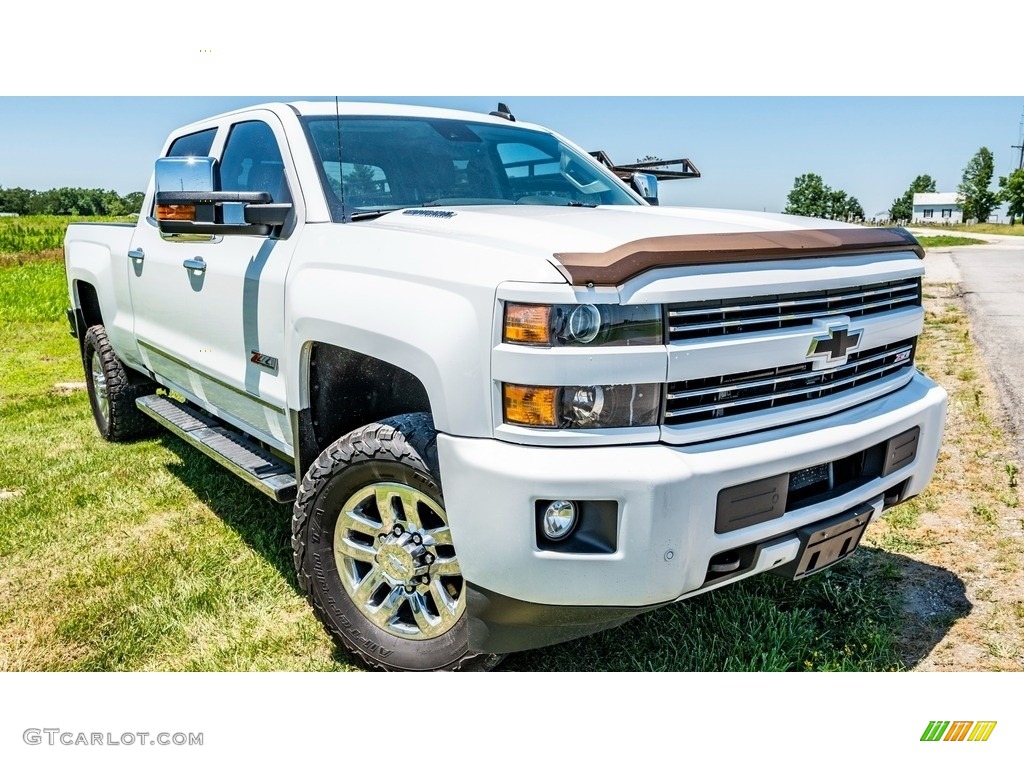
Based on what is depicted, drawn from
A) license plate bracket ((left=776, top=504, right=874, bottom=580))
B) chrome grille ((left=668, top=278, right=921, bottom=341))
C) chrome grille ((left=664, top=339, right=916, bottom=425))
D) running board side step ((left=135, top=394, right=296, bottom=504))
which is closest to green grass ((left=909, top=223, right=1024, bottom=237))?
chrome grille ((left=668, top=278, right=921, bottom=341))

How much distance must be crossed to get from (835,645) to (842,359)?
111 centimetres

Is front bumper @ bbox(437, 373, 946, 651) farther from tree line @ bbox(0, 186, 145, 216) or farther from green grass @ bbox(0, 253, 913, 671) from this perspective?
tree line @ bbox(0, 186, 145, 216)

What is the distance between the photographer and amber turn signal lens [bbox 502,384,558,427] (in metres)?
2.05

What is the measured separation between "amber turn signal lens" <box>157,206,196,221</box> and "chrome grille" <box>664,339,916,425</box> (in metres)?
1.84

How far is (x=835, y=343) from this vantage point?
95.3 inches

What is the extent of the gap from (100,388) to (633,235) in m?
4.61

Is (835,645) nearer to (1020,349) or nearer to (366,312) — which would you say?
(366,312)

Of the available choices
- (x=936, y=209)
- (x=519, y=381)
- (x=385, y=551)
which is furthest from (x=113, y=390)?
(x=936, y=209)

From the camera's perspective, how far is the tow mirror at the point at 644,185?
418cm

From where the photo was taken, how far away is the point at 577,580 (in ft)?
6.95

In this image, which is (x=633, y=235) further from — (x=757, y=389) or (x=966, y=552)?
(x=966, y=552)

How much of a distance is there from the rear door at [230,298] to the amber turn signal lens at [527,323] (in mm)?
1196

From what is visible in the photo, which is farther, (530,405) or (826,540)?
(826,540)

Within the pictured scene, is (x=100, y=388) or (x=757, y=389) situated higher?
(x=757, y=389)
